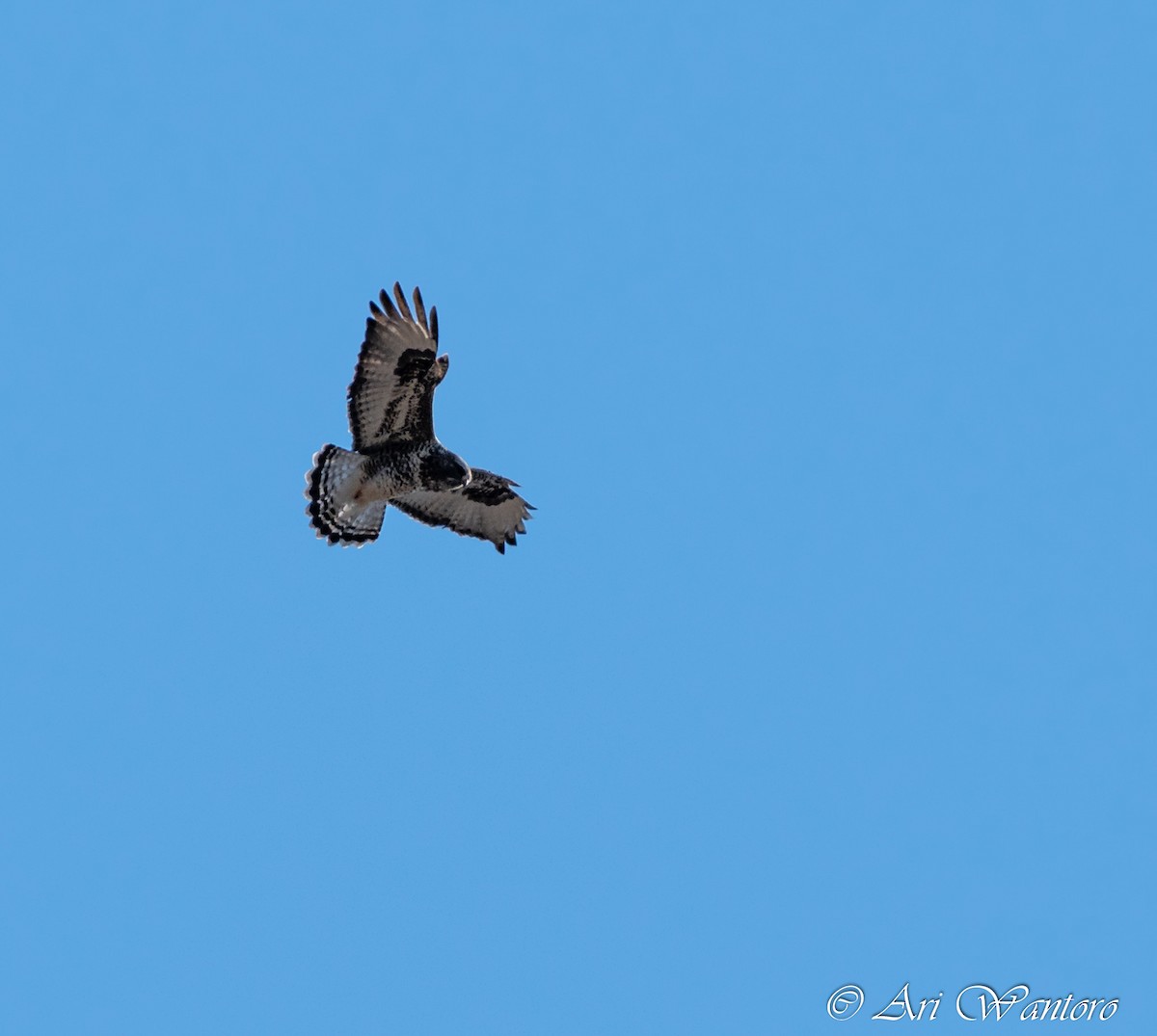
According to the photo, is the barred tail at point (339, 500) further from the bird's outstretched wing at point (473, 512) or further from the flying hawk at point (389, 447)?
the bird's outstretched wing at point (473, 512)

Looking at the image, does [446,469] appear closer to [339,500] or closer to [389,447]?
[389,447]

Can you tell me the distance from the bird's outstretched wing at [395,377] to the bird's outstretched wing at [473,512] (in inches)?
59.7

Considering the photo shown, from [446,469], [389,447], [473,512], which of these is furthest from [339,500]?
[473,512]

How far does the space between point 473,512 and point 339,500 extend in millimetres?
1637

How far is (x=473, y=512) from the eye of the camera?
1312 cm

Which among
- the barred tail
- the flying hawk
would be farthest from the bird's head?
the barred tail

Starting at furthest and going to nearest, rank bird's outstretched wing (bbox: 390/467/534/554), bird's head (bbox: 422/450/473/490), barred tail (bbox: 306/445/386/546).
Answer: bird's outstretched wing (bbox: 390/467/534/554) < barred tail (bbox: 306/445/386/546) < bird's head (bbox: 422/450/473/490)

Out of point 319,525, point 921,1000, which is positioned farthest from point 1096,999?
point 319,525


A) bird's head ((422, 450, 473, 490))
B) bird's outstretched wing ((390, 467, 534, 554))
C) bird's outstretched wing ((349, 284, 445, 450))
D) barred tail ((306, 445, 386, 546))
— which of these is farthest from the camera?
bird's outstretched wing ((390, 467, 534, 554))

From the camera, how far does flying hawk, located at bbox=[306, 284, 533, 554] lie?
10.8m

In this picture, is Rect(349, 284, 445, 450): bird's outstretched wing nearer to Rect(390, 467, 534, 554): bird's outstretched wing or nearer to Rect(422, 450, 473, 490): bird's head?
Rect(422, 450, 473, 490): bird's head

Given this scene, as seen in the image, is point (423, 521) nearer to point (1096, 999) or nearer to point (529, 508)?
point (529, 508)

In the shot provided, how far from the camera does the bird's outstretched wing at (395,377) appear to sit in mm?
10766

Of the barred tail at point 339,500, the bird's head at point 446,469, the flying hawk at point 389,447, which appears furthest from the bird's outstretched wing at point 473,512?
the bird's head at point 446,469
